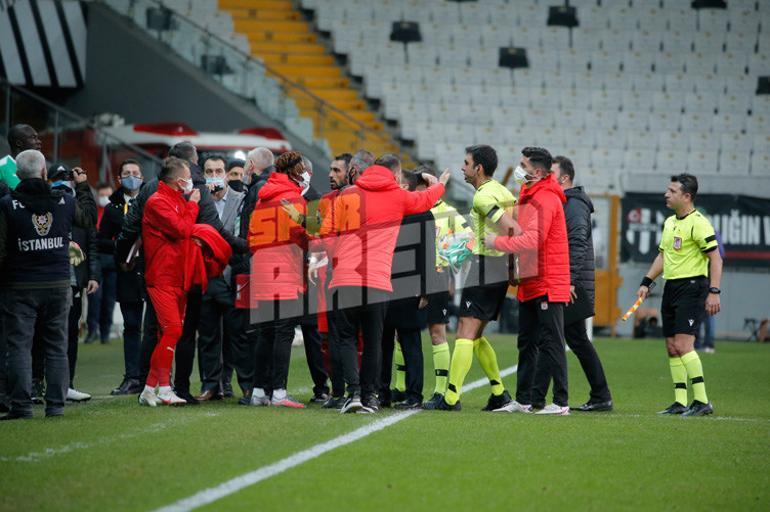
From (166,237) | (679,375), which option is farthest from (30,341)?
(679,375)

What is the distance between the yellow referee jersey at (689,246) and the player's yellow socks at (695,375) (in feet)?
2.19

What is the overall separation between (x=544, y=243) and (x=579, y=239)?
37.5 inches

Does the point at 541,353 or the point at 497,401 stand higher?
the point at 541,353

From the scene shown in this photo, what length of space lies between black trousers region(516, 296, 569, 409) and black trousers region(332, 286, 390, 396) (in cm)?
126

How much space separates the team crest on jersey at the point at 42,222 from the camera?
8969mm

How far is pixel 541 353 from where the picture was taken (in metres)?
10.1

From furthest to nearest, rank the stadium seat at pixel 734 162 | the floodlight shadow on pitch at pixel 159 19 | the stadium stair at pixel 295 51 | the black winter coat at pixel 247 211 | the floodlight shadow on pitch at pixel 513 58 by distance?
the floodlight shadow on pitch at pixel 513 58 → the stadium stair at pixel 295 51 → the stadium seat at pixel 734 162 → the floodlight shadow on pitch at pixel 159 19 → the black winter coat at pixel 247 211

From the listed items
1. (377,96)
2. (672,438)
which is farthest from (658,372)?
(377,96)

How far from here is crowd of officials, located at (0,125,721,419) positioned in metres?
9.16

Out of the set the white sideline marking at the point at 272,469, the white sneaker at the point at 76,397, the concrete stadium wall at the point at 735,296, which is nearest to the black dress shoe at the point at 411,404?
the white sideline marking at the point at 272,469

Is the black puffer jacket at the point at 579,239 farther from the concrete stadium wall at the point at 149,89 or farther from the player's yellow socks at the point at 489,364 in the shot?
the concrete stadium wall at the point at 149,89

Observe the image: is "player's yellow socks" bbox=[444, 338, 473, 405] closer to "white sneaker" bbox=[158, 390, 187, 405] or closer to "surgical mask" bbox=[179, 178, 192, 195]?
"white sneaker" bbox=[158, 390, 187, 405]

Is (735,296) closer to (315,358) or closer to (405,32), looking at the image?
(405,32)

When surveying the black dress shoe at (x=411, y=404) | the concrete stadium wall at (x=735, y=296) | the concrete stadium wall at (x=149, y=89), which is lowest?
the concrete stadium wall at (x=735, y=296)
